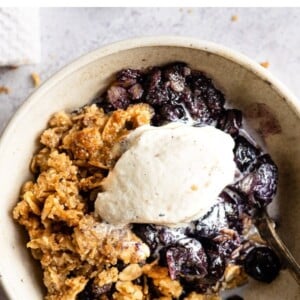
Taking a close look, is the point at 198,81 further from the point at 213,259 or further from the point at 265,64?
the point at 213,259

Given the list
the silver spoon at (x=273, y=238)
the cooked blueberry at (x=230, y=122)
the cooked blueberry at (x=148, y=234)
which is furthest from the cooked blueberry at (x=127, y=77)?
the silver spoon at (x=273, y=238)

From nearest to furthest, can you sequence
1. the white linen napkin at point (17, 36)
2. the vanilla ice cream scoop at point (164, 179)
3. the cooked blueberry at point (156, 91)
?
the vanilla ice cream scoop at point (164, 179), the cooked blueberry at point (156, 91), the white linen napkin at point (17, 36)

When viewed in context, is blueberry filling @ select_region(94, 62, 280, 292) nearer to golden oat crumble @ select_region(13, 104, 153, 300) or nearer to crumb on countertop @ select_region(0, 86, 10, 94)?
golden oat crumble @ select_region(13, 104, 153, 300)

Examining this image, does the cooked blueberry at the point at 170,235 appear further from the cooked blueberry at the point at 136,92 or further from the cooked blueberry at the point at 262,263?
the cooked blueberry at the point at 136,92

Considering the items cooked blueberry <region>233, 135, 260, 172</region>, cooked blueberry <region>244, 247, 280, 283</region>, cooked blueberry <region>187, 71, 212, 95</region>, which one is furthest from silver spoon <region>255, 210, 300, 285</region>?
cooked blueberry <region>187, 71, 212, 95</region>

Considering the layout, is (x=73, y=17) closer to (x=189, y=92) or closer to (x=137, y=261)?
(x=189, y=92)

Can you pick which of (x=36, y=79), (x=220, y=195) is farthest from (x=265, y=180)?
(x=36, y=79)
